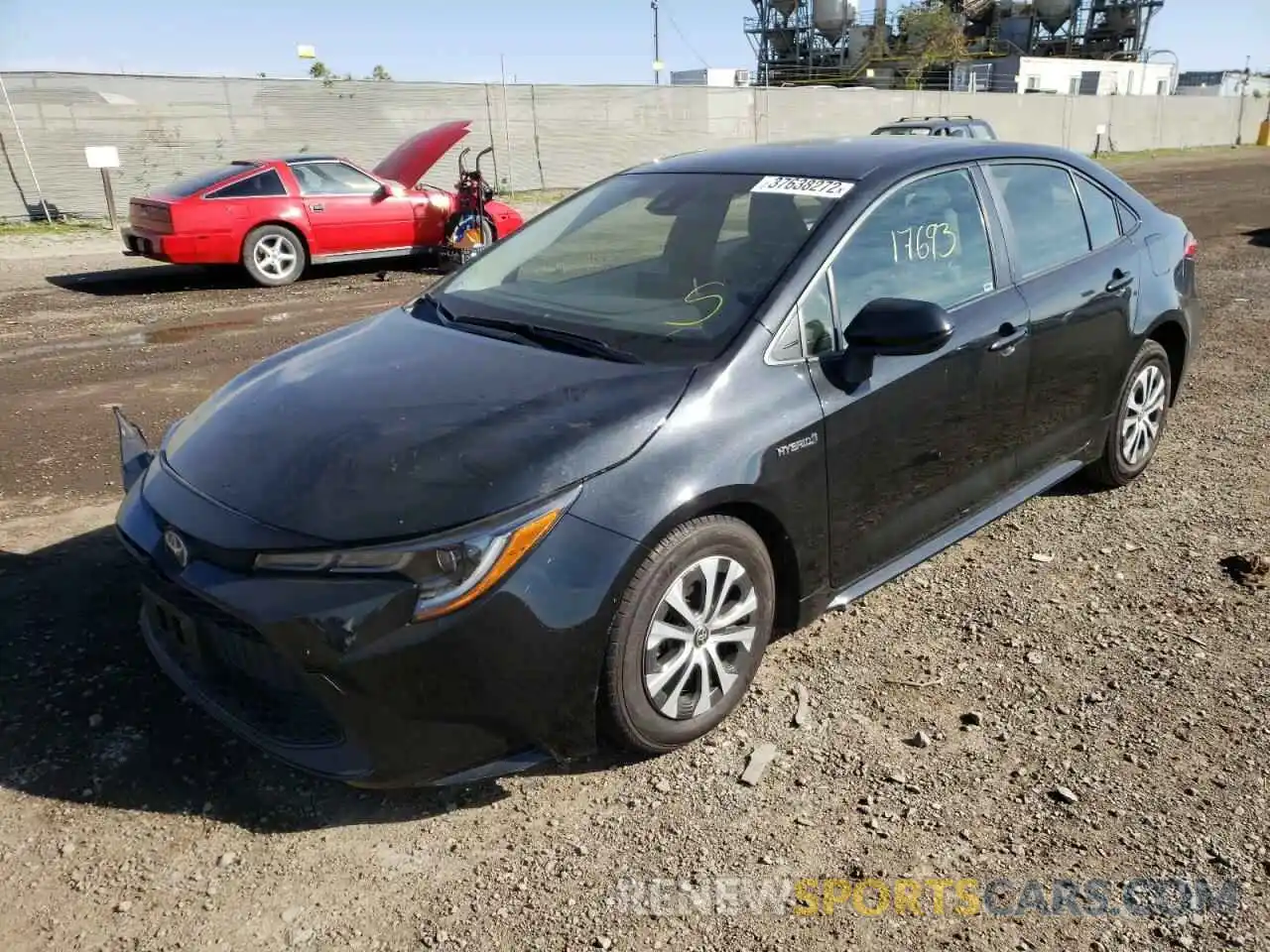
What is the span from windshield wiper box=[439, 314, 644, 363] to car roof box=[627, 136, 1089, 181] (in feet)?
3.40

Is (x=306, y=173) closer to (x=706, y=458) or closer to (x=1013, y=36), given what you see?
(x=706, y=458)

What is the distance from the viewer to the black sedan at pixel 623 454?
2420 millimetres

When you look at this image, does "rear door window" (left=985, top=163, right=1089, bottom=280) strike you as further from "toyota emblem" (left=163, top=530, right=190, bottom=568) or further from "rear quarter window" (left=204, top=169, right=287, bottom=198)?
"rear quarter window" (left=204, top=169, right=287, bottom=198)

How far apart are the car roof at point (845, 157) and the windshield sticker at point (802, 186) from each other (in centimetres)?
4

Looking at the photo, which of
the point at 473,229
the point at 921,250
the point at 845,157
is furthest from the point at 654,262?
the point at 473,229

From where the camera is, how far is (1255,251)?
39.1 feet

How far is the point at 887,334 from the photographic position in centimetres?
296

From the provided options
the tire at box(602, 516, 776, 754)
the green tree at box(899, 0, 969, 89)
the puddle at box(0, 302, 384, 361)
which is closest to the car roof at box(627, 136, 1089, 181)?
the tire at box(602, 516, 776, 754)

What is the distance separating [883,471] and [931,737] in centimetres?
86

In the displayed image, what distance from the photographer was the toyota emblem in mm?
2588

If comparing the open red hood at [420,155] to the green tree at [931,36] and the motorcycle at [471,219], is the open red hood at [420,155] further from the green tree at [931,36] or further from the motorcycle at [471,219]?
the green tree at [931,36]

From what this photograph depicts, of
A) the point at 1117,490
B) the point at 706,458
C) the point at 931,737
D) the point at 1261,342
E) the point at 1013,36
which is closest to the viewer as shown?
the point at 706,458

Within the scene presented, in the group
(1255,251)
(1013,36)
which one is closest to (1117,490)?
(1255,251)

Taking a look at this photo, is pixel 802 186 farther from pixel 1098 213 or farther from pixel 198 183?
pixel 198 183
